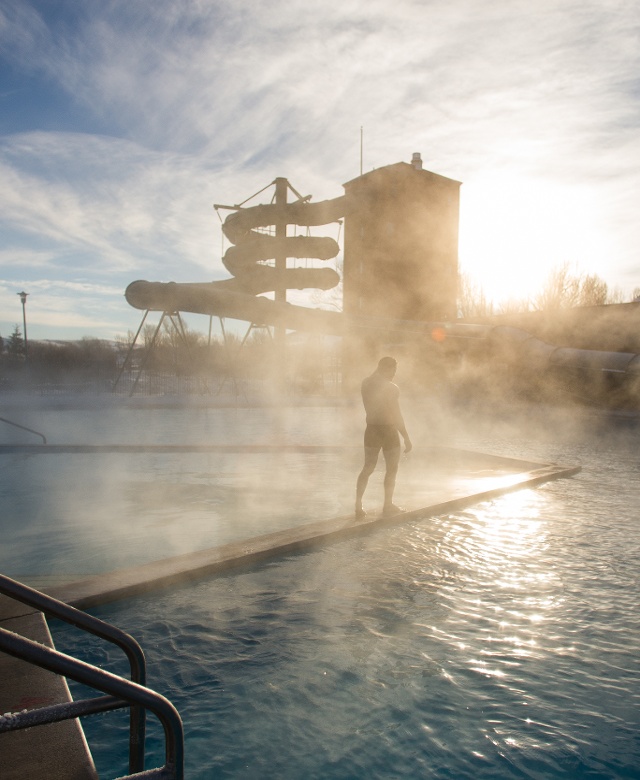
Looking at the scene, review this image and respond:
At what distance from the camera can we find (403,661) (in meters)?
Result: 3.41

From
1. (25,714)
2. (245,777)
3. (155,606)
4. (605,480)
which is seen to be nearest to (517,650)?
(245,777)

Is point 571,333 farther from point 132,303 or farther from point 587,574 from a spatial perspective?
point 587,574

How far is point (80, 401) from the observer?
80.6 ft

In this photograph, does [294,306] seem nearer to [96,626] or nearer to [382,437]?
[382,437]

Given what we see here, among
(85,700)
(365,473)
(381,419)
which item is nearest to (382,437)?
(381,419)

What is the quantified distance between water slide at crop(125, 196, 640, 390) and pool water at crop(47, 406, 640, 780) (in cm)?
1588

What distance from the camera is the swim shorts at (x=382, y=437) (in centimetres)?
631

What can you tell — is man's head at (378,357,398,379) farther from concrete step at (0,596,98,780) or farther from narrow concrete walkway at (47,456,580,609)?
concrete step at (0,596,98,780)

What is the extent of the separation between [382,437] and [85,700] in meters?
5.00

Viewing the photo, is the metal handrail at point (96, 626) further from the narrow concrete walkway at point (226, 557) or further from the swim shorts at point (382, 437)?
the swim shorts at point (382, 437)

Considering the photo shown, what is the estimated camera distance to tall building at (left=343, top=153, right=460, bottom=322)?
36344 millimetres

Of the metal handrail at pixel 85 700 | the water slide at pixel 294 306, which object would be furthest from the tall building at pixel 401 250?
the metal handrail at pixel 85 700

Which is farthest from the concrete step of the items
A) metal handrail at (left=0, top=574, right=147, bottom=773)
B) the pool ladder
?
the pool ladder

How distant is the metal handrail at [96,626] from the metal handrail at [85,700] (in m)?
0.39
